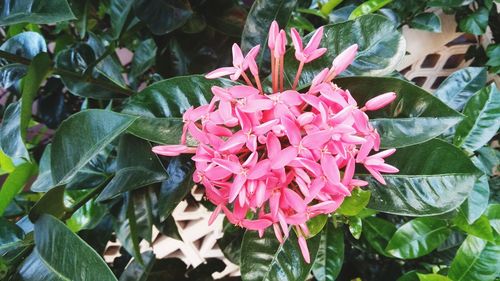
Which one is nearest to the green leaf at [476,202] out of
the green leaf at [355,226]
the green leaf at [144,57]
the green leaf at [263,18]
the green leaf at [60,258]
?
the green leaf at [355,226]

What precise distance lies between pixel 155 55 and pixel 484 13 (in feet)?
1.95

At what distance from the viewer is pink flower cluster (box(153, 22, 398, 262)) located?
338 millimetres

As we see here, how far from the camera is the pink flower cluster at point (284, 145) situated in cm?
34

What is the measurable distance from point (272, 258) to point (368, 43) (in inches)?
9.8

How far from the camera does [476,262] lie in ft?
1.80

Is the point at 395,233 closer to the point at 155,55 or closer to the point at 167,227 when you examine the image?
the point at 167,227

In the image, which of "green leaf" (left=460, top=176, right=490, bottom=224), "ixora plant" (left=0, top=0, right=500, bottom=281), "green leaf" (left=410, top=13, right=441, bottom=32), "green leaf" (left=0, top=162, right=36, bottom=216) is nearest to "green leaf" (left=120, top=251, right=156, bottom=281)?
"ixora plant" (left=0, top=0, right=500, bottom=281)

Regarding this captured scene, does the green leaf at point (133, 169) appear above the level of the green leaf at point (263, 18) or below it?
below

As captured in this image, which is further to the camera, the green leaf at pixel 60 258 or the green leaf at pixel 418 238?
the green leaf at pixel 418 238

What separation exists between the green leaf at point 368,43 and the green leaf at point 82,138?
0.62 feet

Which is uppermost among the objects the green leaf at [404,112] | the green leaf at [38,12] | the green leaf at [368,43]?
the green leaf at [38,12]

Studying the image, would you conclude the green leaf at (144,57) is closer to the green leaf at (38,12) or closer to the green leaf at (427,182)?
the green leaf at (38,12)

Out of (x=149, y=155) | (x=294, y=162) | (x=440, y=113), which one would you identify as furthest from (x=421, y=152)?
(x=149, y=155)

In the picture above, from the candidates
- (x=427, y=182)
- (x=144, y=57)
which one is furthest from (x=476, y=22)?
(x=144, y=57)
